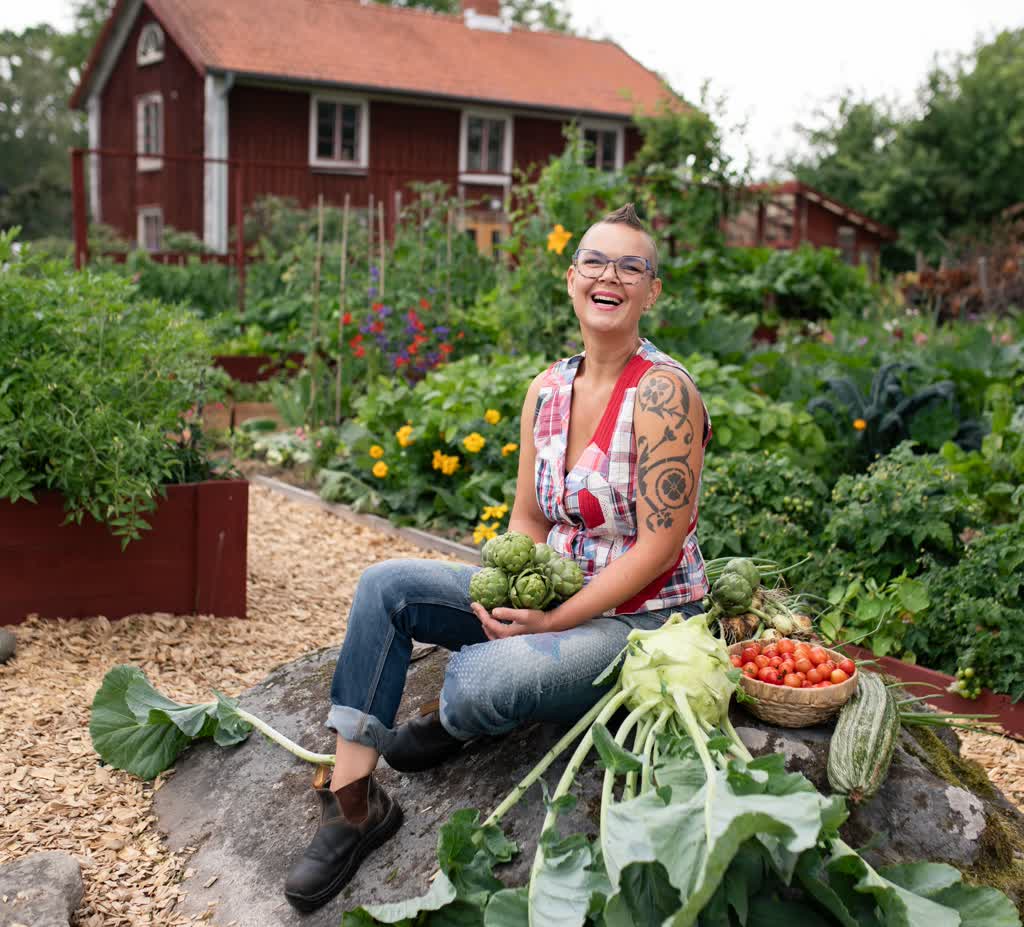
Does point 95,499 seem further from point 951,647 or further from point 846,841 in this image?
point 951,647

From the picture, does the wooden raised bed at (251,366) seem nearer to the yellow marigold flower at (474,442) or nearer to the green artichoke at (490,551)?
the yellow marigold flower at (474,442)

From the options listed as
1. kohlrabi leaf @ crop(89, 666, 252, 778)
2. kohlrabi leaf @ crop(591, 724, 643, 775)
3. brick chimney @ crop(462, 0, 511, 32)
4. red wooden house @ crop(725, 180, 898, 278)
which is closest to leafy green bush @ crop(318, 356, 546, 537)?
kohlrabi leaf @ crop(89, 666, 252, 778)

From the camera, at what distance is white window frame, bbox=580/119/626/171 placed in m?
23.5

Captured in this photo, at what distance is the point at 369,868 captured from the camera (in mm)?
2564

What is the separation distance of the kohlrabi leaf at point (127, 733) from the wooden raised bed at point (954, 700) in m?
2.15

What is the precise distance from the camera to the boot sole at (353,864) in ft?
8.08

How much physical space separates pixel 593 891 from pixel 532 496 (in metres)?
1.16

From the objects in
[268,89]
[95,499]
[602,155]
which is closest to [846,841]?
[95,499]

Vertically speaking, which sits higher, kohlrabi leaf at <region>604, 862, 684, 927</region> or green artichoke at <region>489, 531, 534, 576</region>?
green artichoke at <region>489, 531, 534, 576</region>

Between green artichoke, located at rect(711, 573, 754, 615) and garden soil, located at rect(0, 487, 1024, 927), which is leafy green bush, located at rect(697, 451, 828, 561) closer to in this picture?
garden soil, located at rect(0, 487, 1024, 927)

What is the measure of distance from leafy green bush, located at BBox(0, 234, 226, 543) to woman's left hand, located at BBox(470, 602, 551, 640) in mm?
1949

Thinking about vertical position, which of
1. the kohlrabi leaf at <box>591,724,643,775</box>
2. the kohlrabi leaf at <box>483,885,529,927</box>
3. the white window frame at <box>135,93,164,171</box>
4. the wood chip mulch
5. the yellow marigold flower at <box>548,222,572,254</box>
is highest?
the white window frame at <box>135,93,164,171</box>

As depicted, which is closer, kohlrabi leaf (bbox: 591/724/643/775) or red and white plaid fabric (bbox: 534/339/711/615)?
kohlrabi leaf (bbox: 591/724/643/775)

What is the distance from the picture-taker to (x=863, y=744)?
8.15 ft
